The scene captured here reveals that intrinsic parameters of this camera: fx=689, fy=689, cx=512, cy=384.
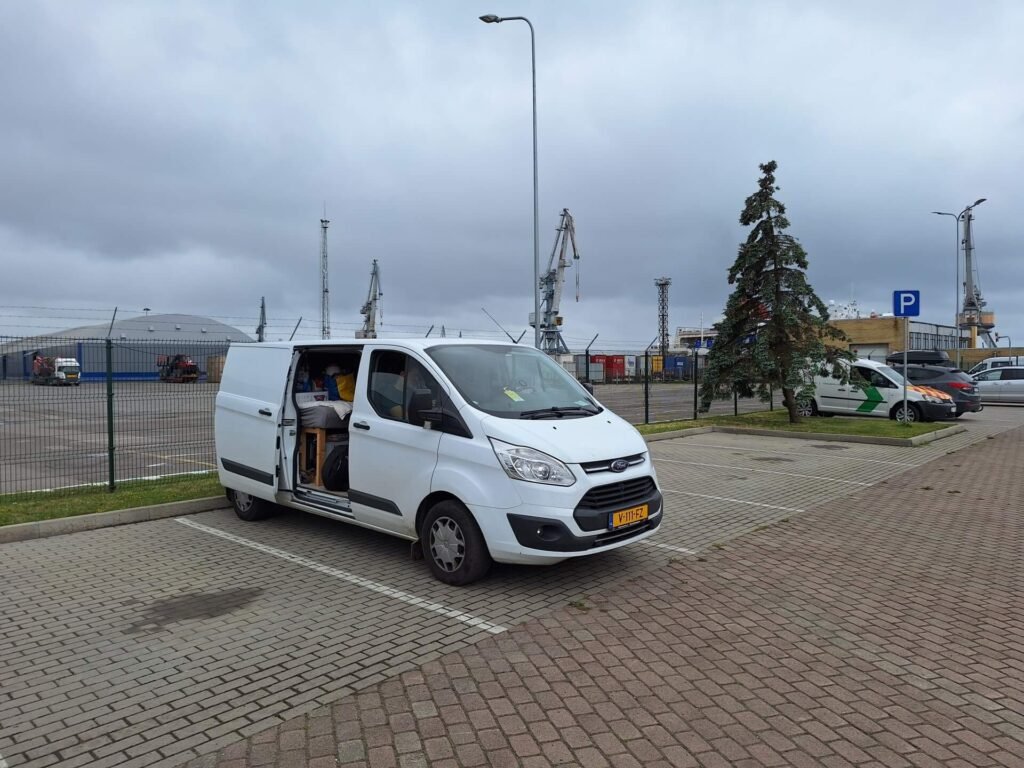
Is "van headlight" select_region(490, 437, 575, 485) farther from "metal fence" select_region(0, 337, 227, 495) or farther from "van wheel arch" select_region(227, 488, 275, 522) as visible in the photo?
"metal fence" select_region(0, 337, 227, 495)

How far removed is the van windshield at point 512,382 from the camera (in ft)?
18.1

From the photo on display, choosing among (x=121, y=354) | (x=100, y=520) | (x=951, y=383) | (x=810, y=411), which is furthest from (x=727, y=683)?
(x=951, y=383)

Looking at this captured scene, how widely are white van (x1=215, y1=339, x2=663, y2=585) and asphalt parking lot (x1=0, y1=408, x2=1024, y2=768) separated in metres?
0.42

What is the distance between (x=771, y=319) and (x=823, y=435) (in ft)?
12.1

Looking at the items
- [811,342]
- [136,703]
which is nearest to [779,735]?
[136,703]

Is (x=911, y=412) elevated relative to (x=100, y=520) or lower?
elevated

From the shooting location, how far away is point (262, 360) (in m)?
7.20

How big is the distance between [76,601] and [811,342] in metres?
16.7

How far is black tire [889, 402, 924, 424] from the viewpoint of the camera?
1850cm

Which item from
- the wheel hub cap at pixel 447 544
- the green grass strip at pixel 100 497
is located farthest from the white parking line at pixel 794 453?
the green grass strip at pixel 100 497

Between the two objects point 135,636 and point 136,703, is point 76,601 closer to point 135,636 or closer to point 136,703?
point 135,636

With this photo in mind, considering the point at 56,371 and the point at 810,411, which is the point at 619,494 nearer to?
the point at 56,371

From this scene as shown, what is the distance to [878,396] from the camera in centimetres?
1884

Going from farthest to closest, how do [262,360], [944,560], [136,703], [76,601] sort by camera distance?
[262,360], [944,560], [76,601], [136,703]
